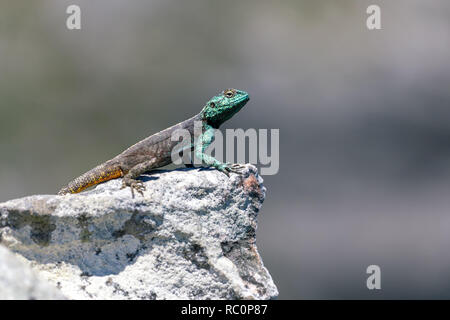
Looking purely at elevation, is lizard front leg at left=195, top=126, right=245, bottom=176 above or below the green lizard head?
below

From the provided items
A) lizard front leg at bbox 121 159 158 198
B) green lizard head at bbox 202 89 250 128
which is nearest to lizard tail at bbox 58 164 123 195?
lizard front leg at bbox 121 159 158 198

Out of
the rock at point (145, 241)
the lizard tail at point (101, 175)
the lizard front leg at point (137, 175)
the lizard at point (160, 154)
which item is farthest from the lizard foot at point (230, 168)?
the lizard tail at point (101, 175)

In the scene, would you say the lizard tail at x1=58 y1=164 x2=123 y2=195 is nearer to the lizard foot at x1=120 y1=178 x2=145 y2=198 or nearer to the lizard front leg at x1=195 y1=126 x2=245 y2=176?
the lizard foot at x1=120 y1=178 x2=145 y2=198

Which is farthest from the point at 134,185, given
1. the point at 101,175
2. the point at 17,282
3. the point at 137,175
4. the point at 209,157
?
the point at 17,282

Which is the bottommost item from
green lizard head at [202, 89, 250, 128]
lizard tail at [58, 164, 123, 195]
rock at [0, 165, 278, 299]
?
rock at [0, 165, 278, 299]

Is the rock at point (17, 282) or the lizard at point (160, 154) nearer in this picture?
the rock at point (17, 282)

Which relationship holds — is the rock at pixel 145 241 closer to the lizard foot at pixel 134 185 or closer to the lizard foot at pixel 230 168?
the lizard foot at pixel 134 185

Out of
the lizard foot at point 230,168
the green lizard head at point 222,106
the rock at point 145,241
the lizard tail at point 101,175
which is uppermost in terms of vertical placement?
the green lizard head at point 222,106

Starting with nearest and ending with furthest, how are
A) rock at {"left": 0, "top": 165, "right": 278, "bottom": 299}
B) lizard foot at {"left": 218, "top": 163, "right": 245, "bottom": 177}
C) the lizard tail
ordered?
rock at {"left": 0, "top": 165, "right": 278, "bottom": 299}, lizard foot at {"left": 218, "top": 163, "right": 245, "bottom": 177}, the lizard tail
